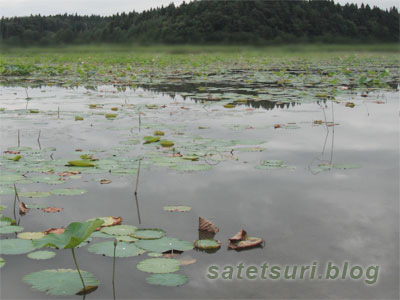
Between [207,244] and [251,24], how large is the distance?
38.7 m

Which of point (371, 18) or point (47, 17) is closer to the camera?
point (47, 17)

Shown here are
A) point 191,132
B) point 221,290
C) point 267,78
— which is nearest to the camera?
point 221,290

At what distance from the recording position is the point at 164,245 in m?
1.54

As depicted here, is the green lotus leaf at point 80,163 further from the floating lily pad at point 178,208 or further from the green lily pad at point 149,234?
the green lily pad at point 149,234

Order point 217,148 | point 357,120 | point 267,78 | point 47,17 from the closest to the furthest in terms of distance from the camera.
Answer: point 217,148 < point 357,120 < point 267,78 < point 47,17

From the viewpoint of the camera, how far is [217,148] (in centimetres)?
295

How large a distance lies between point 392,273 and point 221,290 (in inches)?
19.5

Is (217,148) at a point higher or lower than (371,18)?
lower

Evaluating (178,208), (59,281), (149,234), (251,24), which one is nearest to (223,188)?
(178,208)

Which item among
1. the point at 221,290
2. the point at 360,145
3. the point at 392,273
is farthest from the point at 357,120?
the point at 221,290

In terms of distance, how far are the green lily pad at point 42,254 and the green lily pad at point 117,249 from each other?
0.11 m

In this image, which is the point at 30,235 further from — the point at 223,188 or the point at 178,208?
the point at 223,188

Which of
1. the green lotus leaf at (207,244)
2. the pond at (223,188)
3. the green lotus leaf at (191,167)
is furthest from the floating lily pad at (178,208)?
the green lotus leaf at (191,167)

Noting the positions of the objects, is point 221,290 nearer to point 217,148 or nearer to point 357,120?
point 217,148
